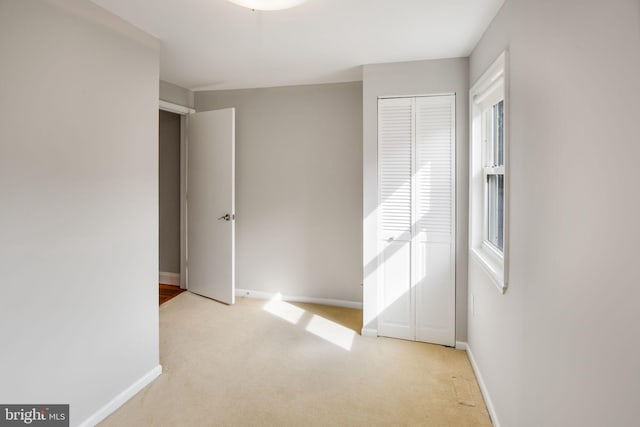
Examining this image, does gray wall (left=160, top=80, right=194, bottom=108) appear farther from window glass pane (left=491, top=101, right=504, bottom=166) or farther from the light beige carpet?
window glass pane (left=491, top=101, right=504, bottom=166)

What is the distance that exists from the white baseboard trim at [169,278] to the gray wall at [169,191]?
4cm

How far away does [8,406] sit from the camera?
1655 mm

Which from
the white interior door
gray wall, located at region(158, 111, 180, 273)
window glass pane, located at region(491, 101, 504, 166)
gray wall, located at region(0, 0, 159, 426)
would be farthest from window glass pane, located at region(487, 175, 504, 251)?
gray wall, located at region(158, 111, 180, 273)

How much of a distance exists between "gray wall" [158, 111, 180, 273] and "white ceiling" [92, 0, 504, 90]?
1.19 meters

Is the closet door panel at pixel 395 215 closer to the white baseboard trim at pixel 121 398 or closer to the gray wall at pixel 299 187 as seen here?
the gray wall at pixel 299 187

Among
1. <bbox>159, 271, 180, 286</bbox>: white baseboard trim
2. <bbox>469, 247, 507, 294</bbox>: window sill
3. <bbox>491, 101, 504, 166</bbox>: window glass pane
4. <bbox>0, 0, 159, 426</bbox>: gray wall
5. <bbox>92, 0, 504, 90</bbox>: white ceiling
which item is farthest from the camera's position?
<bbox>159, 271, 180, 286</bbox>: white baseboard trim

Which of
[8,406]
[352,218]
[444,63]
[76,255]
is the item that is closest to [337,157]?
[352,218]

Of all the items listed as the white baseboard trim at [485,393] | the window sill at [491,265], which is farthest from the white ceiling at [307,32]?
the white baseboard trim at [485,393]

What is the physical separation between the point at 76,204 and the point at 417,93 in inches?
102

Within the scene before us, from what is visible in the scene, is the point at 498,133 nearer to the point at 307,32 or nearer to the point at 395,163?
the point at 395,163

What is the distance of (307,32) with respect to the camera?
97.7 inches

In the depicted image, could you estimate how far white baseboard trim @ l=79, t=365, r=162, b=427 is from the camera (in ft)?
6.71

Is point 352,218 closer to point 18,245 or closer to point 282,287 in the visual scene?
point 282,287

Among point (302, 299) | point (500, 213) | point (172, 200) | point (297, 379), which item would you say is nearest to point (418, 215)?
point (500, 213)
